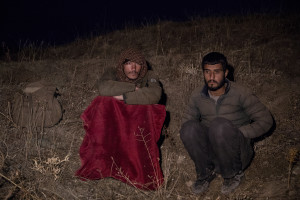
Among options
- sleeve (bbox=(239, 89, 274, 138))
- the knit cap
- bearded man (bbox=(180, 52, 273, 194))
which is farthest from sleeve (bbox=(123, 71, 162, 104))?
sleeve (bbox=(239, 89, 274, 138))

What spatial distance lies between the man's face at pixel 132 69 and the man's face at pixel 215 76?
38.6 inches

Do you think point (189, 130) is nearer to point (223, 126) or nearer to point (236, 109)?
point (223, 126)

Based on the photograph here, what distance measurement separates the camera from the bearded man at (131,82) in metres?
2.77

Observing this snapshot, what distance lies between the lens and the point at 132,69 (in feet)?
10.1

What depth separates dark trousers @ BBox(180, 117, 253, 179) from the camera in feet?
7.72

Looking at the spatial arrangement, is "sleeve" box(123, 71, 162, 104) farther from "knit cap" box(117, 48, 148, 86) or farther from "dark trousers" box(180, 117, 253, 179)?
"dark trousers" box(180, 117, 253, 179)

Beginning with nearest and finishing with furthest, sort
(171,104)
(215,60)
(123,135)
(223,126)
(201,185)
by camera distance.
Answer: (223,126), (215,60), (201,185), (123,135), (171,104)

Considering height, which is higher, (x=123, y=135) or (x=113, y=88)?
(x=113, y=88)

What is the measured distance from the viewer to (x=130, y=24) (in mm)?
8961

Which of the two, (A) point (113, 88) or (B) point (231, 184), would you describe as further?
(A) point (113, 88)

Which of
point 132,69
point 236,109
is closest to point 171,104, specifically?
point 132,69

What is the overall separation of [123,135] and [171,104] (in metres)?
1.73

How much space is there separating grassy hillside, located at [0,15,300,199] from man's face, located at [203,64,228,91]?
944mm

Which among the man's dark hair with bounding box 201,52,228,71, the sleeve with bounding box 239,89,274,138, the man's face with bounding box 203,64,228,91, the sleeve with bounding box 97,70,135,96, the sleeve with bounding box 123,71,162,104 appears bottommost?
the sleeve with bounding box 239,89,274,138
